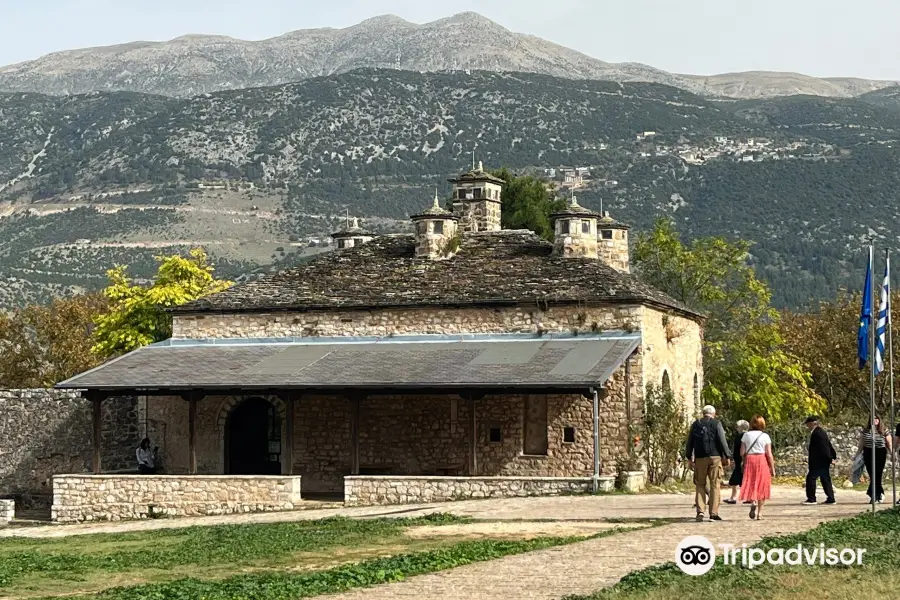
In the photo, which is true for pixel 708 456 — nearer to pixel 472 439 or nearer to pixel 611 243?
pixel 472 439

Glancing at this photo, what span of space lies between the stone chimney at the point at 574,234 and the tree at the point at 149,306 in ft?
51.0

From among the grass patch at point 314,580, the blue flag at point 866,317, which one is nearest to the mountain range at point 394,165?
the blue flag at point 866,317

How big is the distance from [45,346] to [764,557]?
42.1 meters

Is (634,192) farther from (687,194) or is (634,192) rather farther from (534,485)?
(534,485)

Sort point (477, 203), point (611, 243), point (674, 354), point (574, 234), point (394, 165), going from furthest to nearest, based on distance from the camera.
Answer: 1. point (394, 165)
2. point (477, 203)
3. point (611, 243)
4. point (674, 354)
5. point (574, 234)

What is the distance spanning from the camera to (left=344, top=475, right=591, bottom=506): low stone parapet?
87.0ft

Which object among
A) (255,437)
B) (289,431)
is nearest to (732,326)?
(255,437)

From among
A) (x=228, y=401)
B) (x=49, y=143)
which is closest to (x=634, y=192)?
(x=49, y=143)

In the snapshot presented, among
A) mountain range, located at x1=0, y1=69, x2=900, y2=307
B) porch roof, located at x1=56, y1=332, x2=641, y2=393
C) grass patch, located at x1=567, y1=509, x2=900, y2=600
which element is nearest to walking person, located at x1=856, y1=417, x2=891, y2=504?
porch roof, located at x1=56, y1=332, x2=641, y2=393

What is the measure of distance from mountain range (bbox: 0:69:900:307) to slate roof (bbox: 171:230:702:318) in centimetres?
5707

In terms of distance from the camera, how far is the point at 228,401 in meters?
31.7

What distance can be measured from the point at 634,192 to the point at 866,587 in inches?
3472

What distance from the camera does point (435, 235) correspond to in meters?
33.2

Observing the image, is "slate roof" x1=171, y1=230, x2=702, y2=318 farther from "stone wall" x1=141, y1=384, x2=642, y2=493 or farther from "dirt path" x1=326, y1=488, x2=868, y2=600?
"dirt path" x1=326, y1=488, x2=868, y2=600
